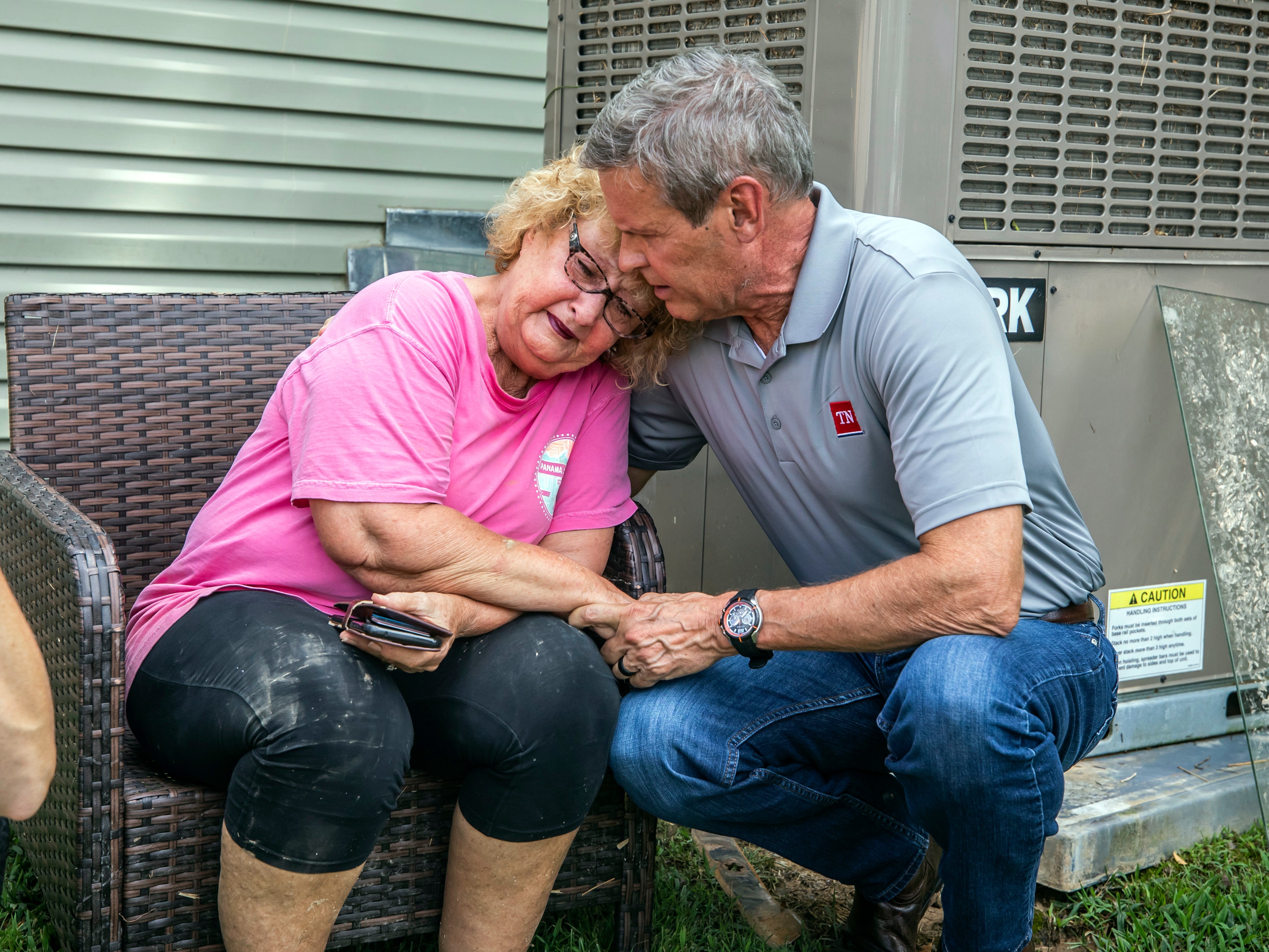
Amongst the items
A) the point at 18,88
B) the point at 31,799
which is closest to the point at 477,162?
the point at 18,88

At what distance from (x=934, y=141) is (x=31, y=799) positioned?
76.1 inches

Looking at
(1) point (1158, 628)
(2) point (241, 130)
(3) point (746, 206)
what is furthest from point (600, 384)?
(2) point (241, 130)

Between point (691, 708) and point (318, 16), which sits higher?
point (318, 16)

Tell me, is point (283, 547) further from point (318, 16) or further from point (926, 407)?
point (318, 16)

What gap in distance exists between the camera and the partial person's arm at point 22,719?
1055mm

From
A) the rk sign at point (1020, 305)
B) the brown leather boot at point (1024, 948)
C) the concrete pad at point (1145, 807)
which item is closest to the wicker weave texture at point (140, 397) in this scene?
the rk sign at point (1020, 305)

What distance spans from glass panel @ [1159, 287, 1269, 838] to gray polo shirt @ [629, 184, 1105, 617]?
2.49 feet

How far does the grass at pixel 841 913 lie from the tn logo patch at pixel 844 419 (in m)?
0.97

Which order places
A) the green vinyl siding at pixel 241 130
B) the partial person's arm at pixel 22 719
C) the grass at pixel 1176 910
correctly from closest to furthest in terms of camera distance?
the partial person's arm at pixel 22 719 → the grass at pixel 1176 910 → the green vinyl siding at pixel 241 130

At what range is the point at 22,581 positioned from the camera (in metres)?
1.89

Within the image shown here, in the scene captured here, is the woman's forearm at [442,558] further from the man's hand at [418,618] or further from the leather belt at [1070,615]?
the leather belt at [1070,615]

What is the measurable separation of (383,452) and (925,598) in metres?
0.86

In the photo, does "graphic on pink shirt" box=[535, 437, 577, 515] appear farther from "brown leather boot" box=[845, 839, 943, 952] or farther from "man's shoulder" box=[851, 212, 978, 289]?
"brown leather boot" box=[845, 839, 943, 952]

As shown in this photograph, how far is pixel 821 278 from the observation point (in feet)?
6.28
